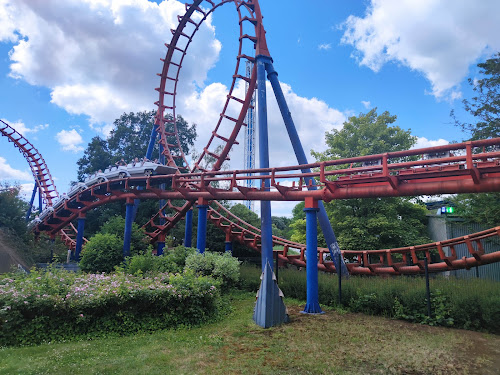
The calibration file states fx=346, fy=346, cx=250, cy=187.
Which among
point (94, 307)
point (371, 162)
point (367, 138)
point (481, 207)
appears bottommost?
point (94, 307)

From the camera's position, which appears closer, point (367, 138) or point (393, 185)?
point (393, 185)

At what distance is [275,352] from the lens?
21.9ft

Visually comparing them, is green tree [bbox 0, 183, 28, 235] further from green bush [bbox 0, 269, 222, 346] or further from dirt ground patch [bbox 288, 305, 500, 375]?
dirt ground patch [bbox 288, 305, 500, 375]

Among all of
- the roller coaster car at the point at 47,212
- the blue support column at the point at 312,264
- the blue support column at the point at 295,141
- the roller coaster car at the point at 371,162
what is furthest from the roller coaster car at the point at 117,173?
the roller coaster car at the point at 371,162

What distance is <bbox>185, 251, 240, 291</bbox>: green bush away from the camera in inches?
514

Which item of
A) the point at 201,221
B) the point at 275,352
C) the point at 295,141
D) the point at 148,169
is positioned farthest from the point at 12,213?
the point at 275,352

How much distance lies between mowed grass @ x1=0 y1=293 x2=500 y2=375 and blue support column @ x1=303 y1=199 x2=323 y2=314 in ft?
5.18

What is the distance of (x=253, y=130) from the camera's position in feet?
151

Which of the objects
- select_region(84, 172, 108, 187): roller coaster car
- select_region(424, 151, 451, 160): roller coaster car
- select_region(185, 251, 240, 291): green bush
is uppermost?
select_region(84, 172, 108, 187): roller coaster car

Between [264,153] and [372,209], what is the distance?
8.56 meters

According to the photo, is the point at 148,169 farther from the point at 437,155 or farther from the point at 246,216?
the point at 437,155

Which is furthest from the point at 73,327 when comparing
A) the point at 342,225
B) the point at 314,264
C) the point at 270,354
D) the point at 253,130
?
the point at 253,130

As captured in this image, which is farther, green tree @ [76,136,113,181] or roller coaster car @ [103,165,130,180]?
green tree @ [76,136,113,181]

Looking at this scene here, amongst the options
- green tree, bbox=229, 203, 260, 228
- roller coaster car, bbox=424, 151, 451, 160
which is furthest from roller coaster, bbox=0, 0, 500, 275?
green tree, bbox=229, 203, 260, 228
